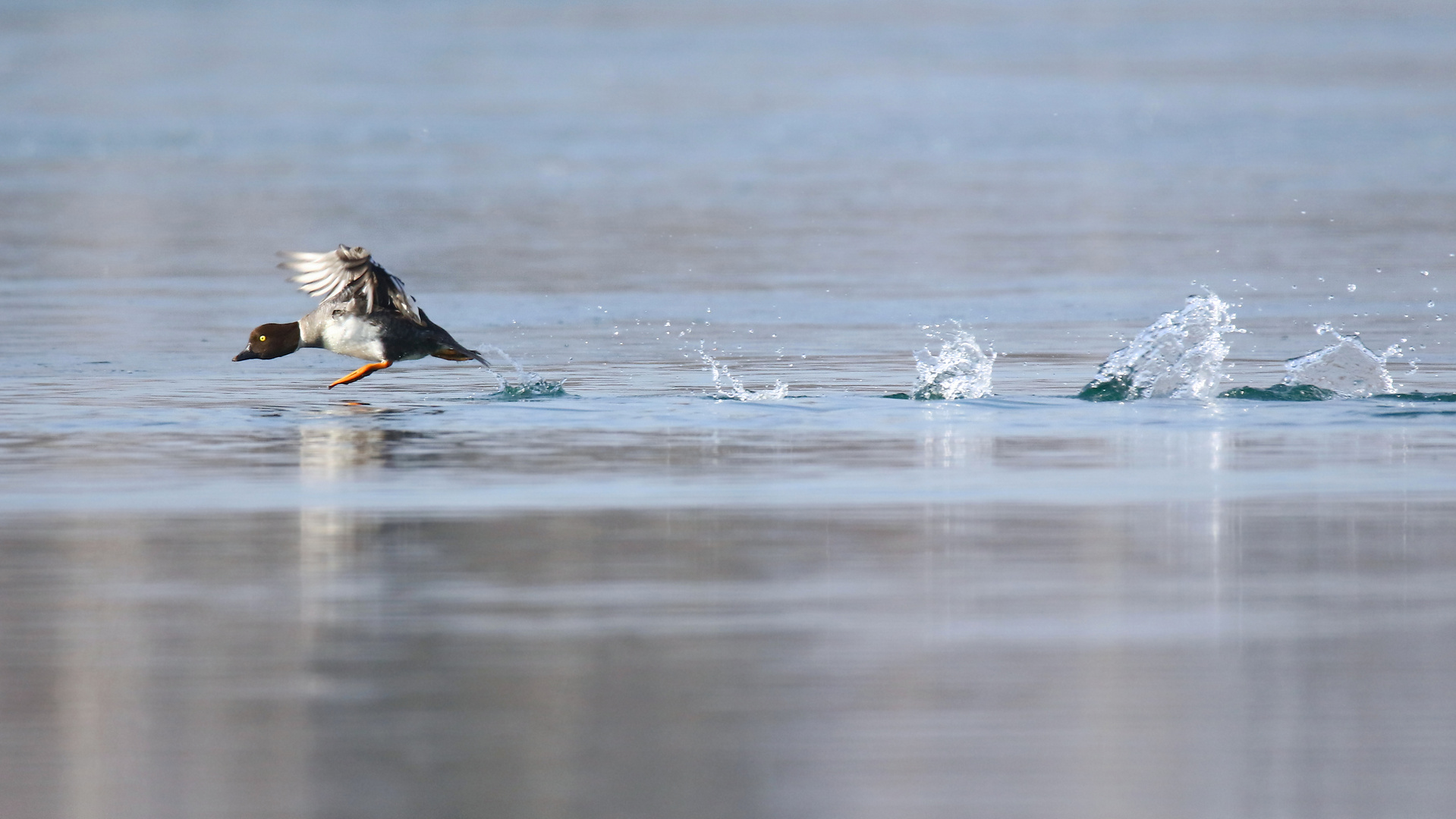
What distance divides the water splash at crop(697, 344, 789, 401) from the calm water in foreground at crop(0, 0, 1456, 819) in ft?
0.46

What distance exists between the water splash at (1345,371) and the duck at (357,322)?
3943 mm

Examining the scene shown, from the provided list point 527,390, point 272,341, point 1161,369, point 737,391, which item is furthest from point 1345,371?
point 272,341

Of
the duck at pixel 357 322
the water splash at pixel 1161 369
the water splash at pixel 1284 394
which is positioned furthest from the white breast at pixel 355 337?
the water splash at pixel 1284 394

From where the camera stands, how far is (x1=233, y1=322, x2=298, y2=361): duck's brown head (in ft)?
38.7

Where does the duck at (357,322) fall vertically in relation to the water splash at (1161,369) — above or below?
above

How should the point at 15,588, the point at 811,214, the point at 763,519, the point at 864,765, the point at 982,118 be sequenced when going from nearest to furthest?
1. the point at 864,765
2. the point at 15,588
3. the point at 763,519
4. the point at 811,214
5. the point at 982,118

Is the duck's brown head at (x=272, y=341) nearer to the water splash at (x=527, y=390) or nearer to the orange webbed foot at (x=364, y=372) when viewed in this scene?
the orange webbed foot at (x=364, y=372)

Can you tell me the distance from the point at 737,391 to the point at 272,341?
7.66 feet

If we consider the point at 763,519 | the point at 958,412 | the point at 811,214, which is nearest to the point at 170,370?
the point at 958,412

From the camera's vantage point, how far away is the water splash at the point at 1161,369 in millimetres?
11180

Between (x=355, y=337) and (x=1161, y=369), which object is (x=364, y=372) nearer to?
(x=355, y=337)

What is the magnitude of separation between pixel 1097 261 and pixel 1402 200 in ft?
22.4

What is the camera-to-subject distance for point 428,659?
5621 millimetres

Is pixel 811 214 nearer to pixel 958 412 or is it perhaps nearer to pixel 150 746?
pixel 958 412
